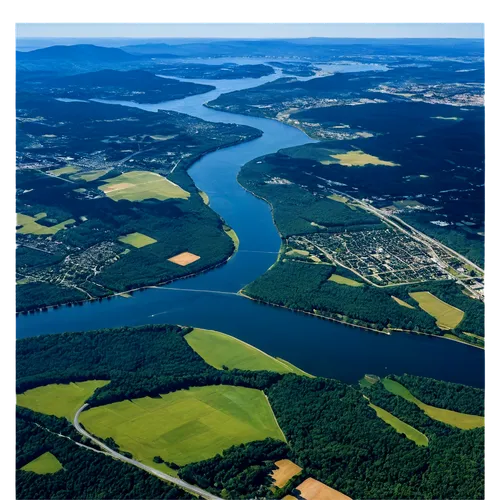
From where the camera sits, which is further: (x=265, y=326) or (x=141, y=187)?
(x=141, y=187)

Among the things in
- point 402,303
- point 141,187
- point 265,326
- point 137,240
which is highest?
point 141,187

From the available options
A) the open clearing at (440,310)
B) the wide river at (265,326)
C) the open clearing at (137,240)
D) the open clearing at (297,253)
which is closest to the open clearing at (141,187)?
the open clearing at (137,240)

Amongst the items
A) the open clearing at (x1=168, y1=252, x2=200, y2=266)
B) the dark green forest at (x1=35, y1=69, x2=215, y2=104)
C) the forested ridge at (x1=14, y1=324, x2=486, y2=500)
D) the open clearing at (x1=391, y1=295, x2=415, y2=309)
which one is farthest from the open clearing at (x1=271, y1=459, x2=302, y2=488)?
the dark green forest at (x1=35, y1=69, x2=215, y2=104)

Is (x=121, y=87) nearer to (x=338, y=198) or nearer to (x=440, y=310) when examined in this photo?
(x=338, y=198)

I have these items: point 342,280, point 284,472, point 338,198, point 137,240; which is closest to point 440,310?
point 342,280

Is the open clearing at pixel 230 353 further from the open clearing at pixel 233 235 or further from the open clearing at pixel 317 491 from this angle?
the open clearing at pixel 233 235

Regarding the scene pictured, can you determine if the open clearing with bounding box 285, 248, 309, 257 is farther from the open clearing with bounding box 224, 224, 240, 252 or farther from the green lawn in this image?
the green lawn

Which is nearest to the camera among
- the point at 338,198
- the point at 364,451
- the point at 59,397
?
the point at 364,451

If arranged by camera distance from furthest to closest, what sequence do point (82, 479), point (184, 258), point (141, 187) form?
point (141, 187)
point (184, 258)
point (82, 479)
